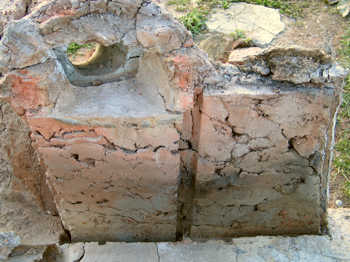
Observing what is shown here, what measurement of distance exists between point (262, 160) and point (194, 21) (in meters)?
3.32

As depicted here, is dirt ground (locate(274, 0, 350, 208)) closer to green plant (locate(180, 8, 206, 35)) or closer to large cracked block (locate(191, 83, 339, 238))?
green plant (locate(180, 8, 206, 35))

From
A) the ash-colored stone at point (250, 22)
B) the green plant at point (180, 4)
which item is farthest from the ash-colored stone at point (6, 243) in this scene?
the green plant at point (180, 4)

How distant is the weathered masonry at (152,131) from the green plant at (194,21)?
3.04 m

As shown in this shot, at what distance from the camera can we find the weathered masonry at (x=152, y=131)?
63.6 inches

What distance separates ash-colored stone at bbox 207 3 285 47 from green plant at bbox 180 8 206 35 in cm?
10

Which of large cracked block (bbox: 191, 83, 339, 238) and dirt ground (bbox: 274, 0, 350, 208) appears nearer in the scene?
large cracked block (bbox: 191, 83, 339, 238)

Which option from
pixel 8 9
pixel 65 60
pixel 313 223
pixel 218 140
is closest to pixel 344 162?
pixel 313 223

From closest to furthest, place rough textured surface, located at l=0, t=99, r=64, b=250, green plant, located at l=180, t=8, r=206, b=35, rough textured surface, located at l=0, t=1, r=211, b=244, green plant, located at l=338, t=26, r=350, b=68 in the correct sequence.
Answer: rough textured surface, located at l=0, t=1, r=211, b=244
rough textured surface, located at l=0, t=99, r=64, b=250
green plant, located at l=338, t=26, r=350, b=68
green plant, located at l=180, t=8, r=206, b=35

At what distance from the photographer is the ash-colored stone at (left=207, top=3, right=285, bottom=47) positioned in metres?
4.81

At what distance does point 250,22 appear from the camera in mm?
5008

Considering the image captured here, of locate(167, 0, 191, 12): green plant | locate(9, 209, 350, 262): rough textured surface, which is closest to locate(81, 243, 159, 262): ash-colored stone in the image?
locate(9, 209, 350, 262): rough textured surface

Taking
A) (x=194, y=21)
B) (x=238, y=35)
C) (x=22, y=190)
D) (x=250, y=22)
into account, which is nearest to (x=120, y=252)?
(x=22, y=190)

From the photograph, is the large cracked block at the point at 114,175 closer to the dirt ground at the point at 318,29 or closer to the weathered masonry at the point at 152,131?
the weathered masonry at the point at 152,131

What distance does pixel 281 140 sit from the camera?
198 cm
